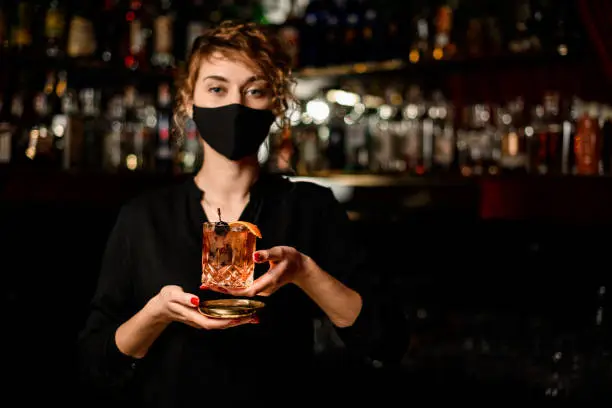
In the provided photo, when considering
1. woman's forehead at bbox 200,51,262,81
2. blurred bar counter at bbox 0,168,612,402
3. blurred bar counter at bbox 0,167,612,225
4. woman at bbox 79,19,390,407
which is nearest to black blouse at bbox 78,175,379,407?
woman at bbox 79,19,390,407

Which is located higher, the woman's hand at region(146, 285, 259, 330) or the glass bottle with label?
the glass bottle with label

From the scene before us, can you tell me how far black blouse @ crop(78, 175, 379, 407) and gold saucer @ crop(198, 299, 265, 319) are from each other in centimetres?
11

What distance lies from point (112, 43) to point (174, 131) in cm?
198

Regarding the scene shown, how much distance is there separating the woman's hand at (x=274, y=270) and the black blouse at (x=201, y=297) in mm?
190

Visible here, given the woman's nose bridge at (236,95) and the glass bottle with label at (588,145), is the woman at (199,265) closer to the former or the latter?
the woman's nose bridge at (236,95)

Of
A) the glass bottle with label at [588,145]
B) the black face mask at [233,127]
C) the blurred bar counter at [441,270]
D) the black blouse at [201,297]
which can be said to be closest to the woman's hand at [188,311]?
the black blouse at [201,297]

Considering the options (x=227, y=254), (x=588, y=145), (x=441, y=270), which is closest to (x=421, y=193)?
(x=441, y=270)

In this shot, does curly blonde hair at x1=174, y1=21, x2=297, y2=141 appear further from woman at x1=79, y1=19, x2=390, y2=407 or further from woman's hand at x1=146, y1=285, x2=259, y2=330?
woman's hand at x1=146, y1=285, x2=259, y2=330

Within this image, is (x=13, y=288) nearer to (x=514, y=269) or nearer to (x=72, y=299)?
(x=72, y=299)

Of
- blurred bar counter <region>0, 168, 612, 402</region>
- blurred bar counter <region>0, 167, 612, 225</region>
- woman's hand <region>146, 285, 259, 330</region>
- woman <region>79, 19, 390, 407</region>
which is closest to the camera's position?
woman's hand <region>146, 285, 259, 330</region>

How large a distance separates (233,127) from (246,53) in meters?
0.14

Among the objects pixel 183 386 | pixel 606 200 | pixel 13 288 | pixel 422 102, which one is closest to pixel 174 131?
pixel 183 386

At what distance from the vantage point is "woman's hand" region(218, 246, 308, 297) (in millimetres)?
1202

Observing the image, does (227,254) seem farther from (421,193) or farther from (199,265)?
(421,193)
